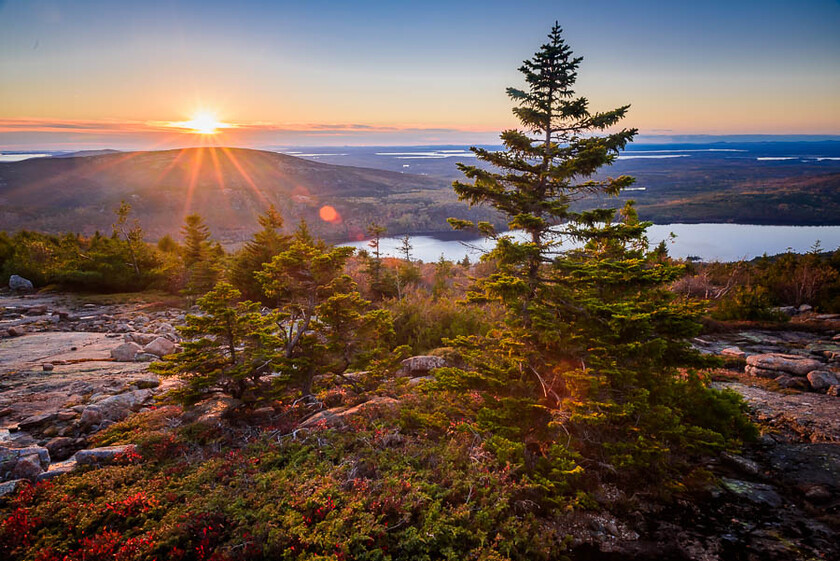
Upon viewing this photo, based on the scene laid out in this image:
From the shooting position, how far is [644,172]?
133750 mm

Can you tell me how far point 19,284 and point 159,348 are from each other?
1487cm

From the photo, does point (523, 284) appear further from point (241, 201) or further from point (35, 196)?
point (35, 196)

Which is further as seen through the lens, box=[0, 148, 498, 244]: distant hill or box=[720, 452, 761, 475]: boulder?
box=[0, 148, 498, 244]: distant hill

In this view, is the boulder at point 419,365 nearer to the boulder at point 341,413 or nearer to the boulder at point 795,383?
the boulder at point 341,413

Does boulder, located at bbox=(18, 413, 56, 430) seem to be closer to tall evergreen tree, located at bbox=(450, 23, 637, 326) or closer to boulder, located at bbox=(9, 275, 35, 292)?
tall evergreen tree, located at bbox=(450, 23, 637, 326)

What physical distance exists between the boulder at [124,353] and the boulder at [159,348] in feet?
1.36

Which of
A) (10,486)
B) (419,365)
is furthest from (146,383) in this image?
(419,365)

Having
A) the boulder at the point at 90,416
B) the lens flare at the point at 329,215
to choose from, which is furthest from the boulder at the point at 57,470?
the lens flare at the point at 329,215

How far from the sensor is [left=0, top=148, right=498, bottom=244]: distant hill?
9181 cm

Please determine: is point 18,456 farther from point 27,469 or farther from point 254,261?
point 254,261

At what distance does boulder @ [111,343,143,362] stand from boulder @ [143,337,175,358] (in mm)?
415

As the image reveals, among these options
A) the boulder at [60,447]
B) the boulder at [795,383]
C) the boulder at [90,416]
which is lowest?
the boulder at [795,383]

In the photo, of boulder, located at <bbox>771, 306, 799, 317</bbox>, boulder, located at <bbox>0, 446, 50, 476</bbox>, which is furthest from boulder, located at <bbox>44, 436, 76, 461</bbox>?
boulder, located at <bbox>771, 306, 799, 317</bbox>

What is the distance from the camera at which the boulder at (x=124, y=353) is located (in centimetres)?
1071
